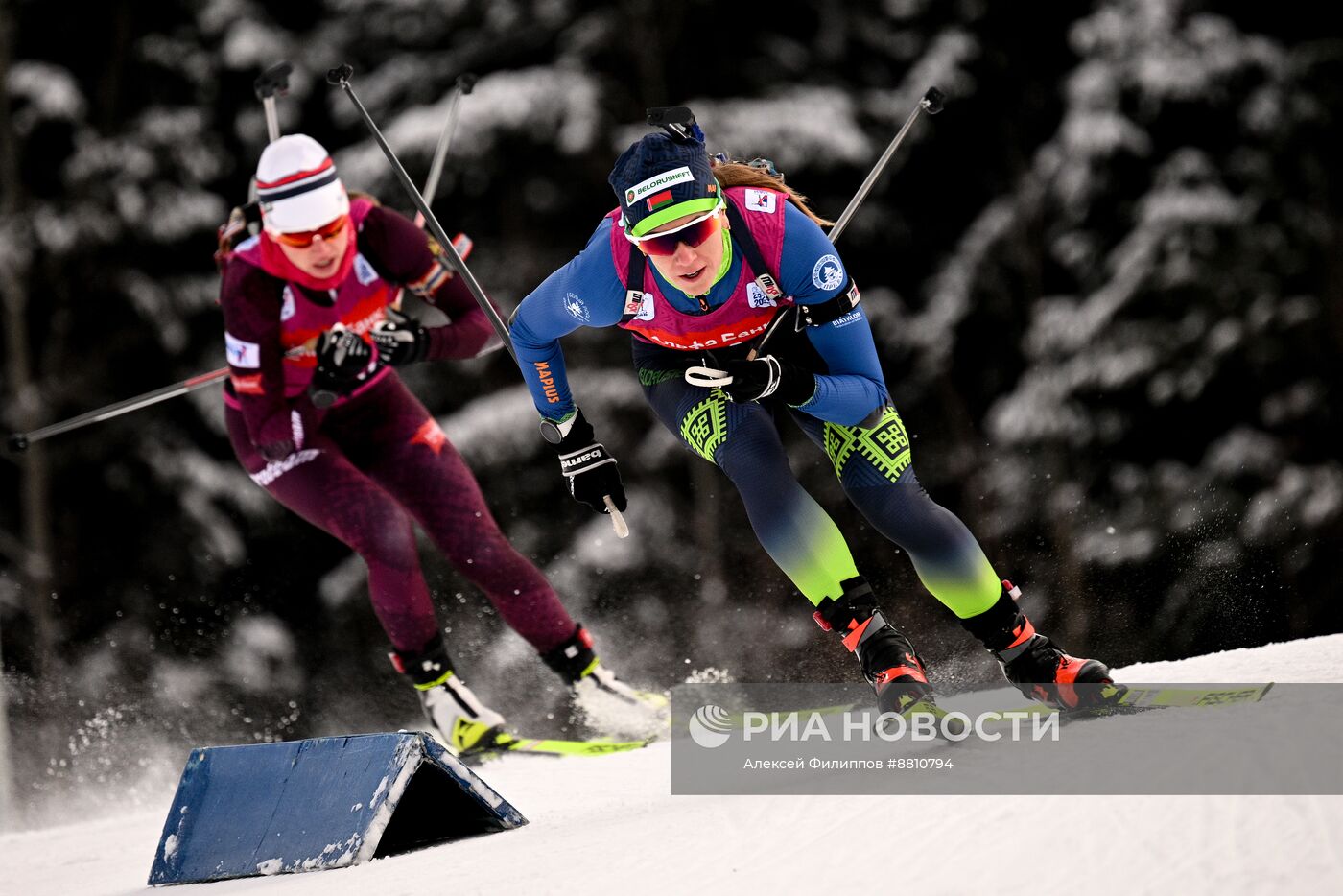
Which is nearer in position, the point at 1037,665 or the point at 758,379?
the point at 758,379

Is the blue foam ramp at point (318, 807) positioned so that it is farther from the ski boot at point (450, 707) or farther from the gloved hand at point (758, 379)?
the ski boot at point (450, 707)

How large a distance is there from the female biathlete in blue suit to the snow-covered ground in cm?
58

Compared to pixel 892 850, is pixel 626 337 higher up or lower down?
higher up

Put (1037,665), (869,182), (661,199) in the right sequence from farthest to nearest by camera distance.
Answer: (869,182)
(1037,665)
(661,199)

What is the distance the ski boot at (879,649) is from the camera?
339cm

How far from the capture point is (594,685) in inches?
196

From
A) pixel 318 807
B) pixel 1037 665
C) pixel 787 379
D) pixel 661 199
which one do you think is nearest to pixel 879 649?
pixel 1037 665

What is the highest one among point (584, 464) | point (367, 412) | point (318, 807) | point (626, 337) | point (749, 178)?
point (626, 337)

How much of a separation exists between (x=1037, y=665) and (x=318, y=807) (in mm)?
1680

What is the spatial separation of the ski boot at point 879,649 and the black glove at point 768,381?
1.51 ft

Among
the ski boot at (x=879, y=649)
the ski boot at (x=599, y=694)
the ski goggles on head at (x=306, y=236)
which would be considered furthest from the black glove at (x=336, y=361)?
the ski boot at (x=879, y=649)

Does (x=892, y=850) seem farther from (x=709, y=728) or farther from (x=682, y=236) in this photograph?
(x=682, y=236)

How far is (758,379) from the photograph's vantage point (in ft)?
11.0

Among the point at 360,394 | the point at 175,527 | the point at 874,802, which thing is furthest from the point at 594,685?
the point at 175,527
